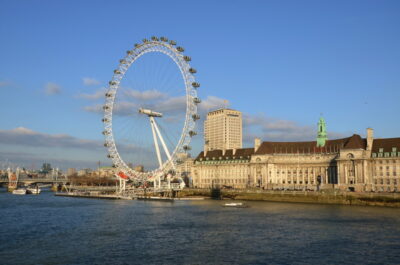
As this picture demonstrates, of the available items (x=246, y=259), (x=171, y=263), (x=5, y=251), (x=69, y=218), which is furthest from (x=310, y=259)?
(x=69, y=218)

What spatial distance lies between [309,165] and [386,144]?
958 inches

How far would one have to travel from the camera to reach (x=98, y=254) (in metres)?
39.5

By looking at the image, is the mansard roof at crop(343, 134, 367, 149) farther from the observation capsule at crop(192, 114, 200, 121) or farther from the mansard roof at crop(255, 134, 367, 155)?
the observation capsule at crop(192, 114, 200, 121)

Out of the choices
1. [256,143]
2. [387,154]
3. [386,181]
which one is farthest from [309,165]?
[387,154]

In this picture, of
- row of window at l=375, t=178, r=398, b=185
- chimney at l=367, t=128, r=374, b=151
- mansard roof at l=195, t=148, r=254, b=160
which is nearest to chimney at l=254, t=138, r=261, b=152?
mansard roof at l=195, t=148, r=254, b=160

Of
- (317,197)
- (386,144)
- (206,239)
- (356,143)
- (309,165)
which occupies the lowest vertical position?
(206,239)

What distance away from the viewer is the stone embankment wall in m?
83.9

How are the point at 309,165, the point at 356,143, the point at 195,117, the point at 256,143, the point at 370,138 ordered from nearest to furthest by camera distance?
the point at 195,117 → the point at 370,138 → the point at 356,143 → the point at 309,165 → the point at 256,143

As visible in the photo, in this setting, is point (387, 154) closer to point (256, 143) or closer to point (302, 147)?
point (302, 147)

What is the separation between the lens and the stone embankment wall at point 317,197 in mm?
83938

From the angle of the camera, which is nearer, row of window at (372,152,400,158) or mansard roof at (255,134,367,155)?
row of window at (372,152,400,158)

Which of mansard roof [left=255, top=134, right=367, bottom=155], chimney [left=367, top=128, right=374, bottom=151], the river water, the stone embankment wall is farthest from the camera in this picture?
mansard roof [left=255, top=134, right=367, bottom=155]

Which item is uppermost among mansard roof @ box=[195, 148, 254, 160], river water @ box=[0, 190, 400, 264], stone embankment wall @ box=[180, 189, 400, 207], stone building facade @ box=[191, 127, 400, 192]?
mansard roof @ box=[195, 148, 254, 160]

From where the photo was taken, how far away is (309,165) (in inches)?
4756
